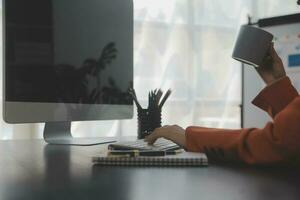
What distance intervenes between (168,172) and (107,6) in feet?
2.66

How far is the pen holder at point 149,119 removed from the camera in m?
1.34

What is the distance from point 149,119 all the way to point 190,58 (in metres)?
1.12

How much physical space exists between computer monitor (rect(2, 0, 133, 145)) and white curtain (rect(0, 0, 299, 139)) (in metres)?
0.74

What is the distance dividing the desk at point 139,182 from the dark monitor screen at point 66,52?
30cm

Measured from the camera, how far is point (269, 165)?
755 millimetres

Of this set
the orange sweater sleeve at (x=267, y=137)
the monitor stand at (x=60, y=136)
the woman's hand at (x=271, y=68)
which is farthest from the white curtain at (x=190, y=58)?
the orange sweater sleeve at (x=267, y=137)

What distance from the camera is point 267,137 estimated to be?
2.42 feet

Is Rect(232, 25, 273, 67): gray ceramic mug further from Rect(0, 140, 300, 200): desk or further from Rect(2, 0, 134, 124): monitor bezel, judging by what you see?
Rect(2, 0, 134, 124): monitor bezel

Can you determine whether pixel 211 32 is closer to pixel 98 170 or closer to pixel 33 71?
pixel 33 71

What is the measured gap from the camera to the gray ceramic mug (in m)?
0.96

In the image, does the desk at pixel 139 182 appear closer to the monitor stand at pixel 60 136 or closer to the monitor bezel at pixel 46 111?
the monitor bezel at pixel 46 111

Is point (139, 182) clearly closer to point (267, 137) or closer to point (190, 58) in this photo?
point (267, 137)

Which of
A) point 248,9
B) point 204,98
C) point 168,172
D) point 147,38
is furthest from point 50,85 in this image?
point 248,9

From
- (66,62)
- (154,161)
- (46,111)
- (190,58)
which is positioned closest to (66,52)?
(66,62)
